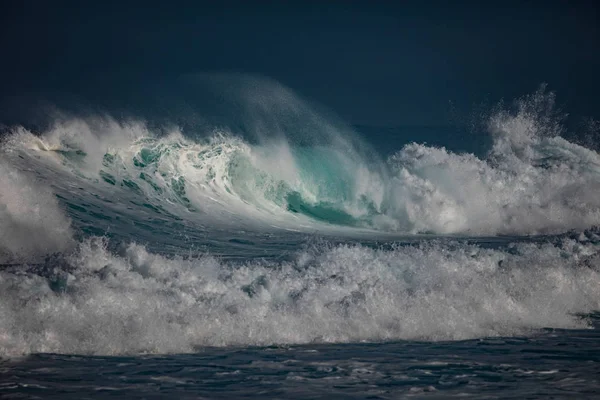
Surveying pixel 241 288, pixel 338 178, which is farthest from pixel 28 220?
pixel 338 178

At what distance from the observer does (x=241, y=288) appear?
36.7ft

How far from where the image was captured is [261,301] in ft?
35.8

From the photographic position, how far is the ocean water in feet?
26.8

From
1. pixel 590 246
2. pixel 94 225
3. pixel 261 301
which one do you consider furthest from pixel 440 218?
pixel 261 301

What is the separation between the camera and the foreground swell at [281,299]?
30.4 ft

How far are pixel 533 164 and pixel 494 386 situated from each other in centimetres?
2360

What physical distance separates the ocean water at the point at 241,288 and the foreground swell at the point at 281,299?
0.03 meters

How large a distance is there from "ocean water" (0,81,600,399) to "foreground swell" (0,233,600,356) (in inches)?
1.2

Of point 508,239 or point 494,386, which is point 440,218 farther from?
point 494,386

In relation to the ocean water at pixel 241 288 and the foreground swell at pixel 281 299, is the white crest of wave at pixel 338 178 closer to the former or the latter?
the ocean water at pixel 241 288

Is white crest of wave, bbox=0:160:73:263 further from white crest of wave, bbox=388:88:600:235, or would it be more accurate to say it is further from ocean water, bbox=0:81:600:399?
white crest of wave, bbox=388:88:600:235

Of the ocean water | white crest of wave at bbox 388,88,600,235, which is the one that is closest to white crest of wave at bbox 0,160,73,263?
the ocean water

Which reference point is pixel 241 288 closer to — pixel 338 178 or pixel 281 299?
pixel 281 299

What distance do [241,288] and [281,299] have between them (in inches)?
24.4
